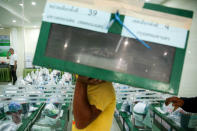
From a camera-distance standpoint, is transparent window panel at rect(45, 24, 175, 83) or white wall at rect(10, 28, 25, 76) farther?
white wall at rect(10, 28, 25, 76)

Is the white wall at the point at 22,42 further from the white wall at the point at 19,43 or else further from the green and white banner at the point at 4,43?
the green and white banner at the point at 4,43

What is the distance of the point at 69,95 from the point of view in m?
1.56

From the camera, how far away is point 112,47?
0.55m

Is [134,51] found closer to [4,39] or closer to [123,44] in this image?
[123,44]

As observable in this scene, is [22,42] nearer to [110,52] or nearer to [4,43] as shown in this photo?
[4,43]

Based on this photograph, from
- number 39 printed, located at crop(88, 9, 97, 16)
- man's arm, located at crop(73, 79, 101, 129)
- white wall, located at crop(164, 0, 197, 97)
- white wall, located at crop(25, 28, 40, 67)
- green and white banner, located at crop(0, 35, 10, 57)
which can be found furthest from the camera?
white wall, located at crop(25, 28, 40, 67)

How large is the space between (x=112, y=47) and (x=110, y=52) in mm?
23

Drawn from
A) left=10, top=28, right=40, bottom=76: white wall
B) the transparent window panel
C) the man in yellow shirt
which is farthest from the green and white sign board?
left=10, top=28, right=40, bottom=76: white wall

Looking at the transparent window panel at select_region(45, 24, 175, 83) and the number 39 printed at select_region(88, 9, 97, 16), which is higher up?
the number 39 printed at select_region(88, 9, 97, 16)

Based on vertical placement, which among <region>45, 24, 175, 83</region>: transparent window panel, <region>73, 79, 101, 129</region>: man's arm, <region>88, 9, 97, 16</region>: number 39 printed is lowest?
<region>73, 79, 101, 129</region>: man's arm

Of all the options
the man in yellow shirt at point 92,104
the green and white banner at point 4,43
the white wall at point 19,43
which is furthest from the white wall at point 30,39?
the man in yellow shirt at point 92,104

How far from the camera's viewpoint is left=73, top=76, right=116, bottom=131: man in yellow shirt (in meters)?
0.72

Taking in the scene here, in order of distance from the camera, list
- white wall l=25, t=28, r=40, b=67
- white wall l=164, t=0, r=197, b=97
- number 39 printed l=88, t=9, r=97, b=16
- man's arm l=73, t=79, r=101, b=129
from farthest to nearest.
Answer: white wall l=25, t=28, r=40, b=67 → white wall l=164, t=0, r=197, b=97 → man's arm l=73, t=79, r=101, b=129 → number 39 printed l=88, t=9, r=97, b=16

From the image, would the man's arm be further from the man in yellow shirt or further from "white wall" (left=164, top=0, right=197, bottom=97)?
"white wall" (left=164, top=0, right=197, bottom=97)
